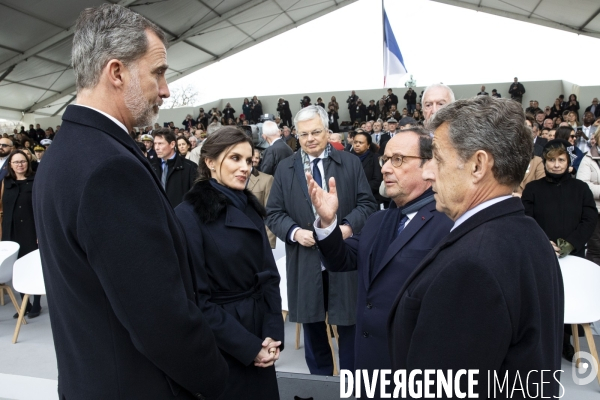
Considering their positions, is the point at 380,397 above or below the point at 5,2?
below

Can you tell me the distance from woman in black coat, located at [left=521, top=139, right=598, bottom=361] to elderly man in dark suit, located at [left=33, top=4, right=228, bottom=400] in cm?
323

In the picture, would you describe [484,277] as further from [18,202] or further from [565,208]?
[18,202]

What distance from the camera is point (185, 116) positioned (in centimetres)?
2083

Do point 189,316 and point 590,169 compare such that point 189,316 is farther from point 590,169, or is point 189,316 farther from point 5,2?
point 5,2

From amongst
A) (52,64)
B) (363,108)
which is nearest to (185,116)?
(52,64)

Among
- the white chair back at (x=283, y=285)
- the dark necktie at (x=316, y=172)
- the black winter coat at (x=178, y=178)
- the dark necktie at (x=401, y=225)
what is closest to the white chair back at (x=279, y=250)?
the white chair back at (x=283, y=285)

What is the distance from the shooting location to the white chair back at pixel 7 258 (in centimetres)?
429

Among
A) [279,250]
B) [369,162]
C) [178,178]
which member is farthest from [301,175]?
[369,162]

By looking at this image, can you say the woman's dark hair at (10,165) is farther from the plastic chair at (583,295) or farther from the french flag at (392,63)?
the french flag at (392,63)

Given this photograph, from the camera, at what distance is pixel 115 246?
39.6 inches

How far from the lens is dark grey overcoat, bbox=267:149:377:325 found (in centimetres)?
282

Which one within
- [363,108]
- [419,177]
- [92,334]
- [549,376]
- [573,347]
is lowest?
[573,347]

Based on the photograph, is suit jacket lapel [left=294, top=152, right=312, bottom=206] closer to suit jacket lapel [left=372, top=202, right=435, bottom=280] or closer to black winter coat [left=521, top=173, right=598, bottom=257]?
suit jacket lapel [left=372, top=202, right=435, bottom=280]

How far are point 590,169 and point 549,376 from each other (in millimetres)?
3943
